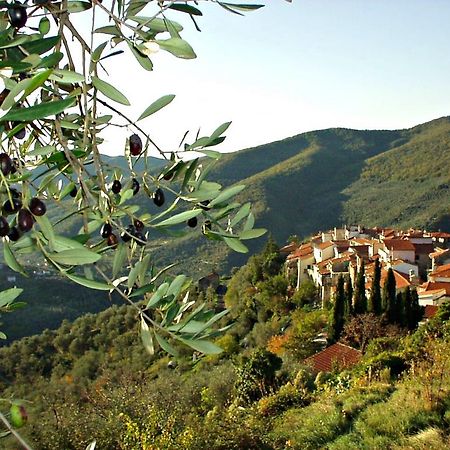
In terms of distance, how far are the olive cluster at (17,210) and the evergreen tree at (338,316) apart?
17924 millimetres

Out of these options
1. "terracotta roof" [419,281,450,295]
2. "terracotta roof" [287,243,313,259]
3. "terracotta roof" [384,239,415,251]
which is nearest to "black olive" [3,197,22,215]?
"terracotta roof" [419,281,450,295]

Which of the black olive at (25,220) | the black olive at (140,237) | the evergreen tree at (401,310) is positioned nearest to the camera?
the black olive at (25,220)

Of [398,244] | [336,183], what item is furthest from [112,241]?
[336,183]

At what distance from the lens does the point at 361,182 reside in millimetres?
61094

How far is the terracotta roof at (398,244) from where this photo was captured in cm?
2612

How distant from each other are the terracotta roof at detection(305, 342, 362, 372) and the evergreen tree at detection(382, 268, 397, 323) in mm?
2469

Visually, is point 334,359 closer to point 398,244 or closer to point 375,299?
point 375,299

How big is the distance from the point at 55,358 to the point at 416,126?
60615 millimetres

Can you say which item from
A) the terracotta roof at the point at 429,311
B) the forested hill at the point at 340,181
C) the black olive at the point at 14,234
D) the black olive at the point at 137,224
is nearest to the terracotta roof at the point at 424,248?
the terracotta roof at the point at 429,311

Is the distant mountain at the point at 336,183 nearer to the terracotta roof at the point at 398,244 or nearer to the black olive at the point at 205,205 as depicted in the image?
the terracotta roof at the point at 398,244

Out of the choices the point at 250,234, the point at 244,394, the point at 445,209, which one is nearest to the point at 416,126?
the point at 445,209

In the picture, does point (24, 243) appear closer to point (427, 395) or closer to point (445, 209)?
point (427, 395)

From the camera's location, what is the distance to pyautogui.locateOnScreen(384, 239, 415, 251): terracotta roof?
26125 millimetres

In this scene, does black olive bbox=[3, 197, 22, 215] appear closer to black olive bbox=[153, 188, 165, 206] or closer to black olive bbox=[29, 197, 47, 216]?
black olive bbox=[29, 197, 47, 216]
